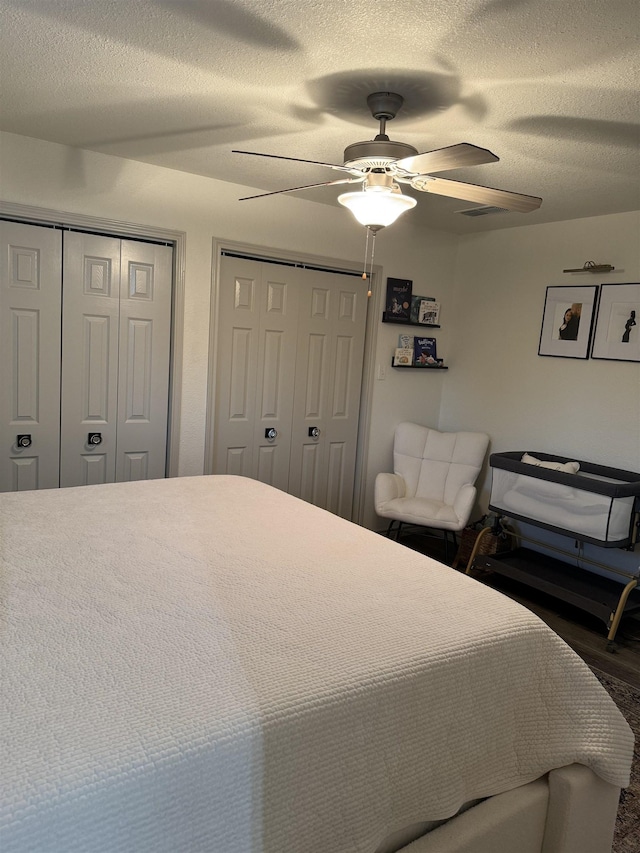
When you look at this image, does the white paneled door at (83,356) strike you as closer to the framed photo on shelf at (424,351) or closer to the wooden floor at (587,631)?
the framed photo on shelf at (424,351)

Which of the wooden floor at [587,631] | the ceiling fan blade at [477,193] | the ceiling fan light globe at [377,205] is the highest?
the ceiling fan blade at [477,193]

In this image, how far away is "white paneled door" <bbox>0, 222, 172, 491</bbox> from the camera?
3240 millimetres

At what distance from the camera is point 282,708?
3.83 feet

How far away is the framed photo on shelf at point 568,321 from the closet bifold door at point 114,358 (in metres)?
2.51

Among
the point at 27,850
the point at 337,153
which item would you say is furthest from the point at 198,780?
the point at 337,153

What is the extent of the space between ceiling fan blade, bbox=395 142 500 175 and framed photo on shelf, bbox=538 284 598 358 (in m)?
2.32

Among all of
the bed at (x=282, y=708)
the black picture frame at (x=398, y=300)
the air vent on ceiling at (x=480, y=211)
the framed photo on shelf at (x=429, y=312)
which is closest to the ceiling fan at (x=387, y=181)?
the bed at (x=282, y=708)

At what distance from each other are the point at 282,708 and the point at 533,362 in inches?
143

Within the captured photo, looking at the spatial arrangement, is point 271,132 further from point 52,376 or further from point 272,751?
point 272,751

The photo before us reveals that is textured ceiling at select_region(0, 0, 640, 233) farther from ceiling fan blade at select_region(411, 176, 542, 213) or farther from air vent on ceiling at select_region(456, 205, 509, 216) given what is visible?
air vent on ceiling at select_region(456, 205, 509, 216)

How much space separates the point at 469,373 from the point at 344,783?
154 inches

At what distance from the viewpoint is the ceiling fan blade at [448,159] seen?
178 centimetres

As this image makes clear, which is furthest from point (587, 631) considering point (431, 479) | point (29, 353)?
point (29, 353)

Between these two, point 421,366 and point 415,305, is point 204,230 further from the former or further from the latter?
point 421,366
